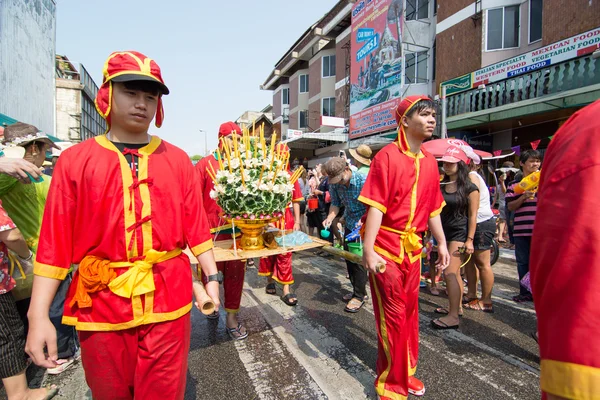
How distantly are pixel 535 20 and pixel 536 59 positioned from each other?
2.49 m

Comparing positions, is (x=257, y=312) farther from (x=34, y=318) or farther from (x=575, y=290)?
(x=575, y=290)

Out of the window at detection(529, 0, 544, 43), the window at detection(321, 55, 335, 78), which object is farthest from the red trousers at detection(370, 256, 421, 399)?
the window at detection(321, 55, 335, 78)

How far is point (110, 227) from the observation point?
1.59 meters

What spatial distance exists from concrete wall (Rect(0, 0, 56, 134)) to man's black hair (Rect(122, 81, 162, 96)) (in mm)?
12688

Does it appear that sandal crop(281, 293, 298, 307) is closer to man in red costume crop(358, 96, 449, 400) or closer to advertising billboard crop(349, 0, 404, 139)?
man in red costume crop(358, 96, 449, 400)

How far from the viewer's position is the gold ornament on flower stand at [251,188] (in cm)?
323

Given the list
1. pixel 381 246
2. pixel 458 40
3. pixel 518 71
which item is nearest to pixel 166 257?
pixel 381 246

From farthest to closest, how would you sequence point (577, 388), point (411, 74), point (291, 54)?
point (291, 54) → point (411, 74) → point (577, 388)

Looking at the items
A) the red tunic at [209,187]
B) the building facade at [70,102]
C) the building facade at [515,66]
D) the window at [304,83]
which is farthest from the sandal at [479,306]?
the window at [304,83]

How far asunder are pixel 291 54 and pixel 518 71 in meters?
20.2

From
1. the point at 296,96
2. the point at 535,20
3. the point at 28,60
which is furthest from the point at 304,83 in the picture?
the point at 28,60

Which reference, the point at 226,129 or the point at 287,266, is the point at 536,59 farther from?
the point at 226,129

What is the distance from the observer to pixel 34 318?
1461 mm

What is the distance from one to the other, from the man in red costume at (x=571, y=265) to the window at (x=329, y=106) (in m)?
25.1
